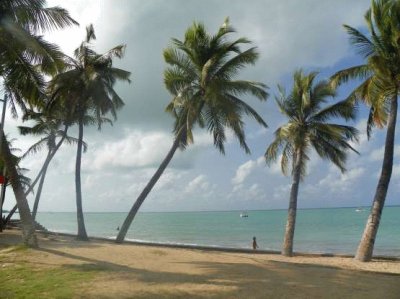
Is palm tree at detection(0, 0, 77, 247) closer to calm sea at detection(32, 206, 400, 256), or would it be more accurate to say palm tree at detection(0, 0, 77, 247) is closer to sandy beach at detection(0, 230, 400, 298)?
sandy beach at detection(0, 230, 400, 298)

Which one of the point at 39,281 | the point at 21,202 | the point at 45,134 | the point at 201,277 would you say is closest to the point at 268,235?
the point at 45,134

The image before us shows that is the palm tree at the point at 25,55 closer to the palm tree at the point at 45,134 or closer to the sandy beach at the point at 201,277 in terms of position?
the sandy beach at the point at 201,277

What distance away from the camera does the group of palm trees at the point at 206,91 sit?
51.1 ft

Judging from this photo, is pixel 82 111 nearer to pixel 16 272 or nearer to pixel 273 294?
pixel 16 272

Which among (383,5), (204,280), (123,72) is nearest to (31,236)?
(204,280)

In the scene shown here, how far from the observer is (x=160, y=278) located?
10695mm

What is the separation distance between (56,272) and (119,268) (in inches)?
69.3

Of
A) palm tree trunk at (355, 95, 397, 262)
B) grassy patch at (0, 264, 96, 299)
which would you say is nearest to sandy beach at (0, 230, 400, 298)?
grassy patch at (0, 264, 96, 299)

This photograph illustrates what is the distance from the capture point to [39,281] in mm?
9938

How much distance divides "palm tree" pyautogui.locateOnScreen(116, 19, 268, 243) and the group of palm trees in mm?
52

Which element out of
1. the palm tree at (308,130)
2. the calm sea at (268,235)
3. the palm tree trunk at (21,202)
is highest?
the palm tree at (308,130)

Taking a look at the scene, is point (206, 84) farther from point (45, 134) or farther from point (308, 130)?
point (45, 134)

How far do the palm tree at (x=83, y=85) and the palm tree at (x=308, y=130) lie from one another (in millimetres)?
10392

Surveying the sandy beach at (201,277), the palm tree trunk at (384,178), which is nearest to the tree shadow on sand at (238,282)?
the sandy beach at (201,277)
